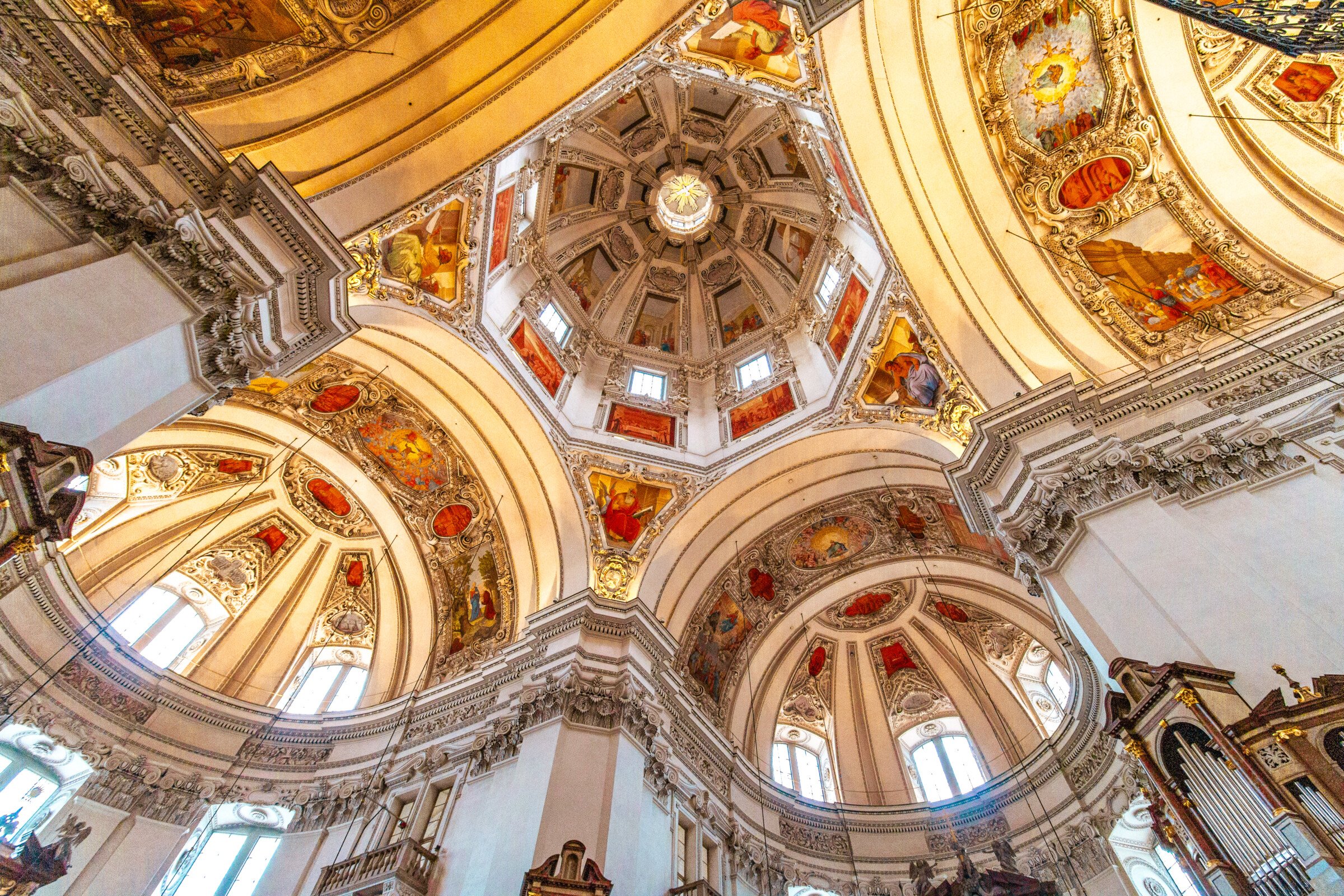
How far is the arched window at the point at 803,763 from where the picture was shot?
14695 millimetres

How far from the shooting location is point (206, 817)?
10.7 meters

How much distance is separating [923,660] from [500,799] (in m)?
10.8

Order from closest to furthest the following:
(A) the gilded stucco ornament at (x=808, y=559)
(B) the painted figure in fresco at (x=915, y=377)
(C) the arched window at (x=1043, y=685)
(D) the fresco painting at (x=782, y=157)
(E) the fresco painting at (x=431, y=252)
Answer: (E) the fresco painting at (x=431, y=252) → (B) the painted figure in fresco at (x=915, y=377) → (A) the gilded stucco ornament at (x=808, y=559) → (C) the arched window at (x=1043, y=685) → (D) the fresco painting at (x=782, y=157)

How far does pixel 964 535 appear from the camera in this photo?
1366 cm

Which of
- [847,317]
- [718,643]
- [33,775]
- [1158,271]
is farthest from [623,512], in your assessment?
[1158,271]

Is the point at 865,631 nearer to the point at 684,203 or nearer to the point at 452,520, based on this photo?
the point at 452,520

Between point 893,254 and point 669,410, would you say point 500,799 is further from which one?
point 893,254

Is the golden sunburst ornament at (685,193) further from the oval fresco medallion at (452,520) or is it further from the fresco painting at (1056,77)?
the oval fresco medallion at (452,520)

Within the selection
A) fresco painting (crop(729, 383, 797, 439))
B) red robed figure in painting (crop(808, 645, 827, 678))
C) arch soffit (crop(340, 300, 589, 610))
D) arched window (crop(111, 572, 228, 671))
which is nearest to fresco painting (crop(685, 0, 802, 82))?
fresco painting (crop(729, 383, 797, 439))

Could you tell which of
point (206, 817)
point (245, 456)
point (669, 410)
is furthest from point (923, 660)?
point (245, 456)

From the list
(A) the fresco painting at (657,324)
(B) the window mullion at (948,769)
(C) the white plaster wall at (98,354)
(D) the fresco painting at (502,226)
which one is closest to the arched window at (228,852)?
(C) the white plaster wall at (98,354)

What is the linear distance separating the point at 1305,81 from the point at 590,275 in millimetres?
14269

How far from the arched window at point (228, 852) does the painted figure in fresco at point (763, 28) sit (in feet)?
49.2

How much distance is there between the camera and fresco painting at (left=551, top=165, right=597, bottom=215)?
16.1 meters
